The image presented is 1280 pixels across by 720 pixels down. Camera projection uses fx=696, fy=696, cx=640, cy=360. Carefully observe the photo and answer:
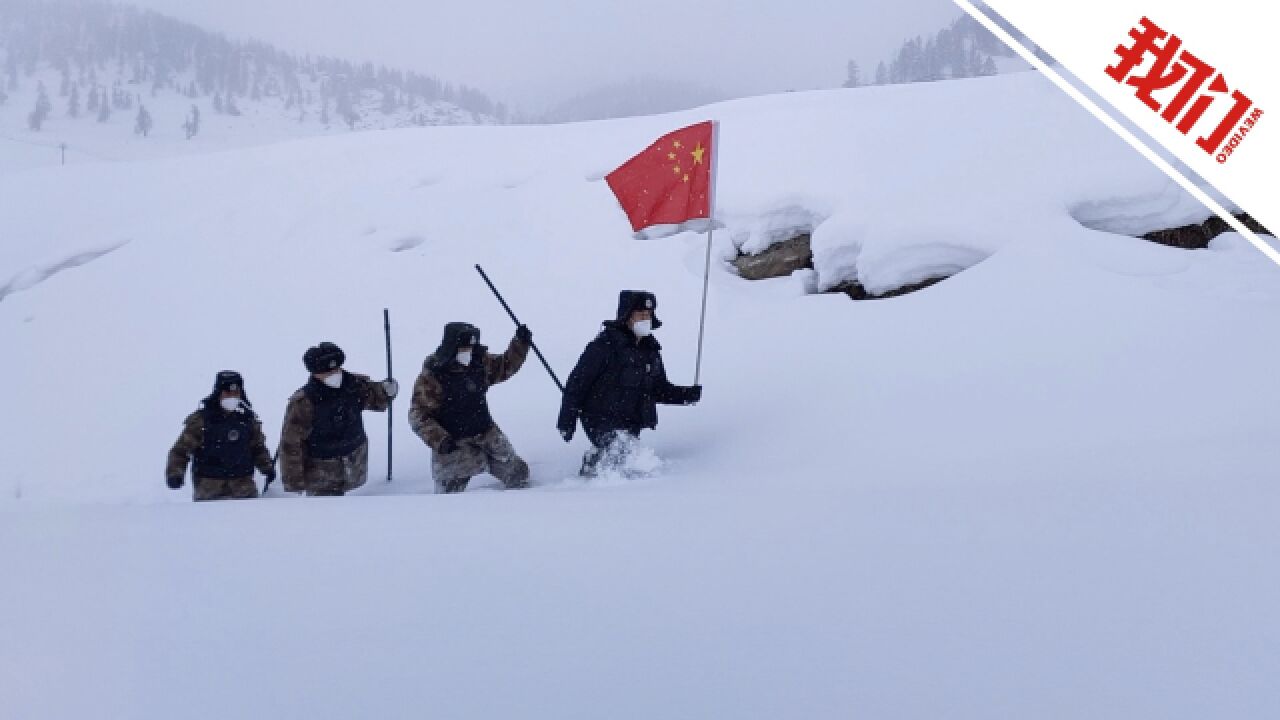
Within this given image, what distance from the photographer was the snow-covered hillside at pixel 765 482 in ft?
6.26

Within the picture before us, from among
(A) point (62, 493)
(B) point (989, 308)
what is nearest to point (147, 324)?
(A) point (62, 493)

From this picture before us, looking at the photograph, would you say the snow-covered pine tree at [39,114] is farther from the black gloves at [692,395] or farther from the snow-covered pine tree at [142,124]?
the black gloves at [692,395]

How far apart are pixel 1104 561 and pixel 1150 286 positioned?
4.82 metres

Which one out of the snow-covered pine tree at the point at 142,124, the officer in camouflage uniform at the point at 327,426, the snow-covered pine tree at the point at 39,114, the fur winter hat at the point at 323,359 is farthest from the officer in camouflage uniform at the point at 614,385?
the snow-covered pine tree at the point at 142,124

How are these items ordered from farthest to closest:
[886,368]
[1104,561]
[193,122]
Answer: [193,122], [886,368], [1104,561]

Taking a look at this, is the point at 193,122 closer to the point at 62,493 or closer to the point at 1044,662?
the point at 62,493

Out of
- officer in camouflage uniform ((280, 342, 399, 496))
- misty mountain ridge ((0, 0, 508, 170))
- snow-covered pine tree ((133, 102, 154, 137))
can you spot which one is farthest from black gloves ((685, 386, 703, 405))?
snow-covered pine tree ((133, 102, 154, 137))

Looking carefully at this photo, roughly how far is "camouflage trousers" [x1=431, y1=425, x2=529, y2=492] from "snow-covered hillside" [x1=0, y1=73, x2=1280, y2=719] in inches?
10.4

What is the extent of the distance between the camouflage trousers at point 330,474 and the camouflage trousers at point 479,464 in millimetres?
803

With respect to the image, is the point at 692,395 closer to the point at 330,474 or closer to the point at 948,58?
the point at 330,474

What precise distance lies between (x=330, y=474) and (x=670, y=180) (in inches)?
144

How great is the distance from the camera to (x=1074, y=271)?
6410mm

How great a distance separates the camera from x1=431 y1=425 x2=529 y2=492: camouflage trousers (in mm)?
5297

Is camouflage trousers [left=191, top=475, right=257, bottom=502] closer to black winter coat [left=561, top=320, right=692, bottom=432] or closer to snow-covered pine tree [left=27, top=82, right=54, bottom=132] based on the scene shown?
black winter coat [left=561, top=320, right=692, bottom=432]
